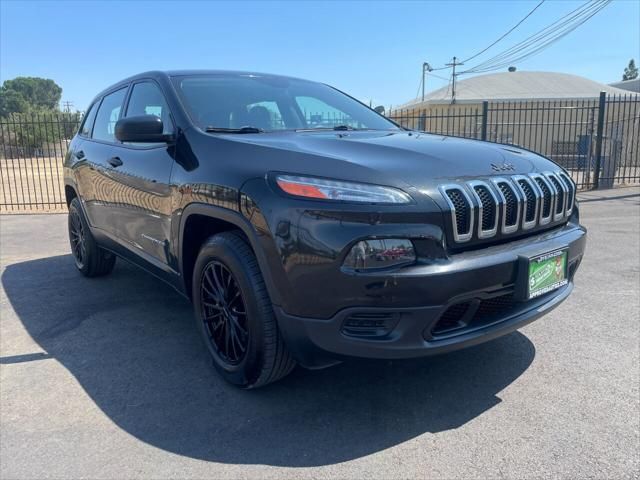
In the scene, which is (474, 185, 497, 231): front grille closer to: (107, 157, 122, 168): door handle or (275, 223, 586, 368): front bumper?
(275, 223, 586, 368): front bumper

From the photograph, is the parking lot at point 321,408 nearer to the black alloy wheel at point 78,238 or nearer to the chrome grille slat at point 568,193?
the chrome grille slat at point 568,193

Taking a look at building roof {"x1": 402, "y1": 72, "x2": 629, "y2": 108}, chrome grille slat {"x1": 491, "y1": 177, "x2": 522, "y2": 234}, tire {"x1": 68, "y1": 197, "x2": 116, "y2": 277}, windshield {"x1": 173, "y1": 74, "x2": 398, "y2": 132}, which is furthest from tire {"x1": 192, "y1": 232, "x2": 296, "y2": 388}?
building roof {"x1": 402, "y1": 72, "x2": 629, "y2": 108}

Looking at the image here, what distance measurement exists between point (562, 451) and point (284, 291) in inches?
54.1

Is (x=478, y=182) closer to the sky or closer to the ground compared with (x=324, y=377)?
closer to the sky

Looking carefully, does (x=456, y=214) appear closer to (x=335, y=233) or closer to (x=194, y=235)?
(x=335, y=233)

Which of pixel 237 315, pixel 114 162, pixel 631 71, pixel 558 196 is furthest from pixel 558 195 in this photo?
pixel 631 71

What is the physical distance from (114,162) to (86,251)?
55.0 inches

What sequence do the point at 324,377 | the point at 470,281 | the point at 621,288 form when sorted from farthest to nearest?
the point at 621,288 < the point at 324,377 < the point at 470,281

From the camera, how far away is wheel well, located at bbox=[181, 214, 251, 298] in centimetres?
289

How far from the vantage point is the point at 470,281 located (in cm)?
216

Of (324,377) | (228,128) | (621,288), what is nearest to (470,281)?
(324,377)

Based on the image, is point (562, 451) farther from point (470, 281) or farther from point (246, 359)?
point (246, 359)

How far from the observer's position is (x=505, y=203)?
2.36 meters

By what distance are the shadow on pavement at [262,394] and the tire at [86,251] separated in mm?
1031
